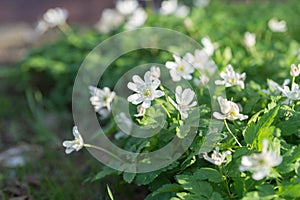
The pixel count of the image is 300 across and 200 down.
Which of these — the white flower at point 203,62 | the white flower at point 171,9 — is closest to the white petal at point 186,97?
the white flower at point 203,62

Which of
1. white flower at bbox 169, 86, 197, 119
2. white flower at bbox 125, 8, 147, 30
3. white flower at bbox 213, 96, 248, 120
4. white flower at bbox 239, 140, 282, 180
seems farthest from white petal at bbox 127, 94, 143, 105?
white flower at bbox 125, 8, 147, 30

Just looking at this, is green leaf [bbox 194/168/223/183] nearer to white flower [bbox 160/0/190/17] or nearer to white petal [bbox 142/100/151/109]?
white petal [bbox 142/100/151/109]

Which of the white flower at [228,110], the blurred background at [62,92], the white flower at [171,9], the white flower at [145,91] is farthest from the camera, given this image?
the white flower at [171,9]

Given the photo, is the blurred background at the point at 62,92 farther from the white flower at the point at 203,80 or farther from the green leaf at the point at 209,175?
the green leaf at the point at 209,175

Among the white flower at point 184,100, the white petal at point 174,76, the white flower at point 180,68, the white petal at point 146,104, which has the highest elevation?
the white flower at point 180,68

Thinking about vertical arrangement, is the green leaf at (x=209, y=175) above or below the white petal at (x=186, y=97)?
below

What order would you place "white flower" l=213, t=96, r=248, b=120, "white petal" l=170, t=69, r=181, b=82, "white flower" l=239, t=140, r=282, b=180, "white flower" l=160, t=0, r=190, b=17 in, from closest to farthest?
"white flower" l=239, t=140, r=282, b=180 → "white flower" l=213, t=96, r=248, b=120 → "white petal" l=170, t=69, r=181, b=82 → "white flower" l=160, t=0, r=190, b=17

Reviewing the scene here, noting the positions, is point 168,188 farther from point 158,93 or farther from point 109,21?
point 109,21

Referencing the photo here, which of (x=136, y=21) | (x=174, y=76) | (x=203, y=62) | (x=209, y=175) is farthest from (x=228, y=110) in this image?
(x=136, y=21)

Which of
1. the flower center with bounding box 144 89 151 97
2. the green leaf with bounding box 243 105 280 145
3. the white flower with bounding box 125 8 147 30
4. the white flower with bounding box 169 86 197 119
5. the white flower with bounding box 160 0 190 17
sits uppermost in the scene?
the white flower with bounding box 160 0 190 17

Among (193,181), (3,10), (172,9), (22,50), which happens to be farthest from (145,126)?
(3,10)
